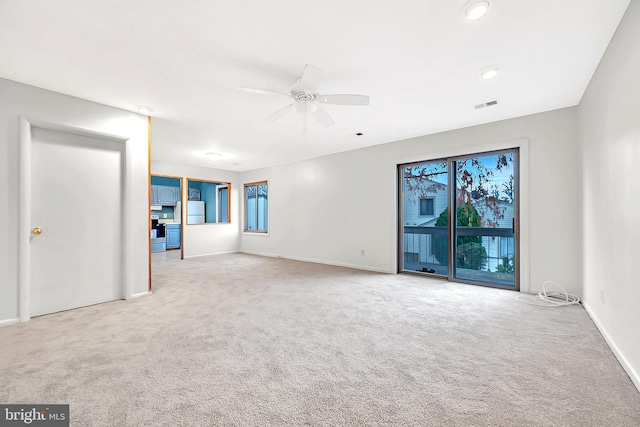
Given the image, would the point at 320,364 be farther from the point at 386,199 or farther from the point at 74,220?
the point at 386,199

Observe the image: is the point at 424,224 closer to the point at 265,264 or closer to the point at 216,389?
the point at 265,264

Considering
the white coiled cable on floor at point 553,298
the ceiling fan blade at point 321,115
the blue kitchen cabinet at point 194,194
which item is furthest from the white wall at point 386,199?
the blue kitchen cabinet at point 194,194

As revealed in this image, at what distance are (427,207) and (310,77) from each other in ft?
11.9

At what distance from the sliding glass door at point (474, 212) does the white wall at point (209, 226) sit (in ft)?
16.9

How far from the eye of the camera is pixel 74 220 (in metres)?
3.16

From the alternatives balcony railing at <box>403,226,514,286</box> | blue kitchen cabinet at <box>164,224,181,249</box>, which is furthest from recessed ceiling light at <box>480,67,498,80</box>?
blue kitchen cabinet at <box>164,224,181,249</box>

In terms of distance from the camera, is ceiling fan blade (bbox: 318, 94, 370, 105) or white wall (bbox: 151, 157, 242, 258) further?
white wall (bbox: 151, 157, 242, 258)

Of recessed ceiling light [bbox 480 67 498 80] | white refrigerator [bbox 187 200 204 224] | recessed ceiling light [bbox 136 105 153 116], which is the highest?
recessed ceiling light [bbox 480 67 498 80]

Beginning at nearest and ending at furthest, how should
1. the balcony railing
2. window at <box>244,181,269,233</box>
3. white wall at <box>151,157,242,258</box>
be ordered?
the balcony railing, white wall at <box>151,157,242,258</box>, window at <box>244,181,269,233</box>

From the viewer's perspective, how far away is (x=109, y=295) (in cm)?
342

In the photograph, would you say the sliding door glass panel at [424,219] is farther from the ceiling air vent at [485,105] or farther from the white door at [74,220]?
the white door at [74,220]

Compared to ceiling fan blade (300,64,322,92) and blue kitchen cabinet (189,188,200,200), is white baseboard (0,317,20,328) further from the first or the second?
blue kitchen cabinet (189,188,200,200)

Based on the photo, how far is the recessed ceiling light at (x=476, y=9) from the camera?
1.74 meters

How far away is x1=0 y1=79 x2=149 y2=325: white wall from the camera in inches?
104
